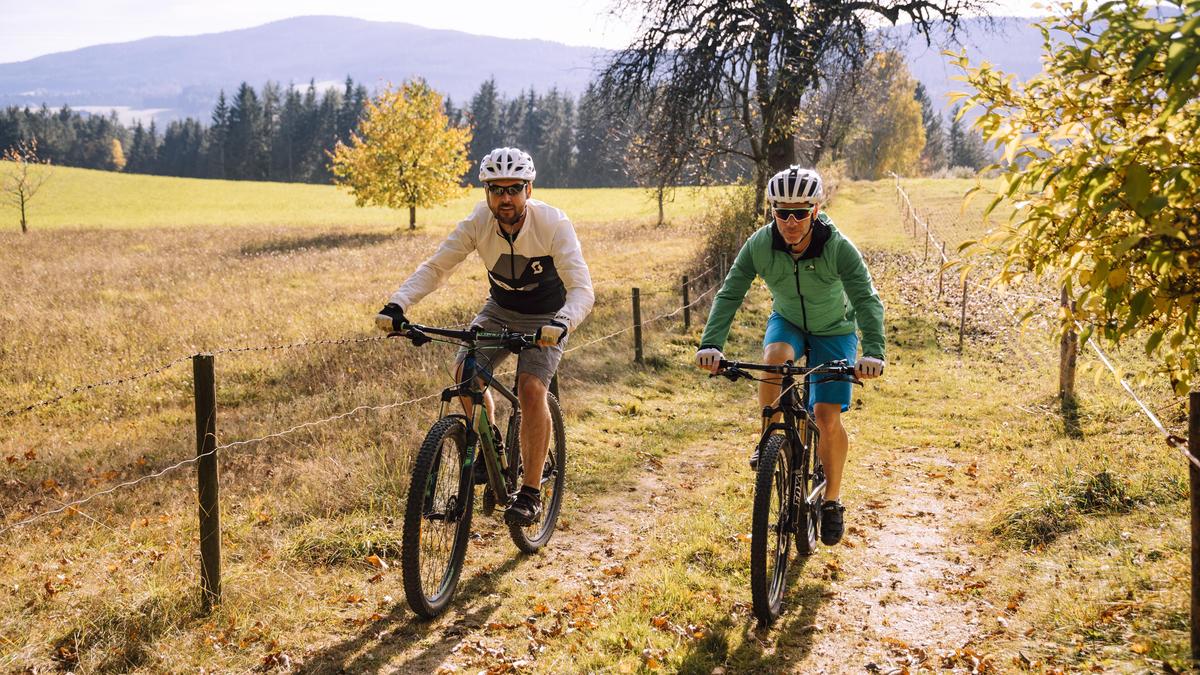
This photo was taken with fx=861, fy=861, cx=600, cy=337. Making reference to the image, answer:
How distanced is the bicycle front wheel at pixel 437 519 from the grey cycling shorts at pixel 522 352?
1.66ft

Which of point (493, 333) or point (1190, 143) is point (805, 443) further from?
point (1190, 143)

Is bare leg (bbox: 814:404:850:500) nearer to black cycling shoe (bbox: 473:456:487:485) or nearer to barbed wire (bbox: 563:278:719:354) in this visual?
black cycling shoe (bbox: 473:456:487:485)

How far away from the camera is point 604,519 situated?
6.65 m

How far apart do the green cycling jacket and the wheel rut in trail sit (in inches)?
59.5

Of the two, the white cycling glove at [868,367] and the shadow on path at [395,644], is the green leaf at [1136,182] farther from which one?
the shadow on path at [395,644]

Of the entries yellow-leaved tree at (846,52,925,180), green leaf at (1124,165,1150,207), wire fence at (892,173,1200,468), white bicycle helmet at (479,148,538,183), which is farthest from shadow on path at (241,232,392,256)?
yellow-leaved tree at (846,52,925,180)

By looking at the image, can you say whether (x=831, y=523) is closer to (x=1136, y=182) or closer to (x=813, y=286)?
(x=813, y=286)

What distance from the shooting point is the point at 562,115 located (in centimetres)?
12294

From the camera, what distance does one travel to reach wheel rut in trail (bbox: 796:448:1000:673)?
4.41 meters

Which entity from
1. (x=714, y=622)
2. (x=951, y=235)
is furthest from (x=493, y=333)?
(x=951, y=235)

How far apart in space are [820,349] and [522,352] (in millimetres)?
1819

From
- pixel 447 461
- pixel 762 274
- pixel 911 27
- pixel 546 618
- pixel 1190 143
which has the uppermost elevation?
pixel 911 27

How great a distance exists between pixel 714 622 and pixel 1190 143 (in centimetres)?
318

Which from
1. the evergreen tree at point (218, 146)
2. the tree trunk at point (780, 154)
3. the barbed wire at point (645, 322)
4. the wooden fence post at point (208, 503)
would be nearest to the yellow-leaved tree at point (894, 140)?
the tree trunk at point (780, 154)
